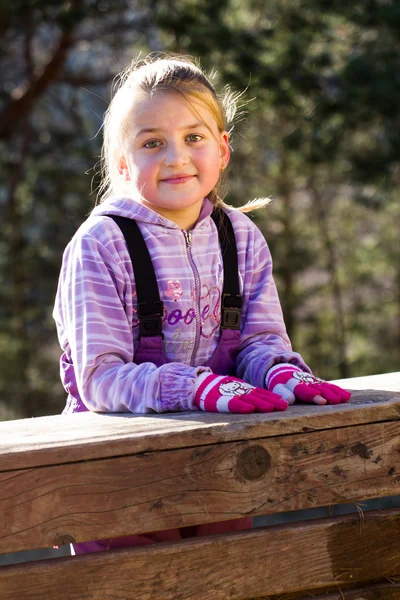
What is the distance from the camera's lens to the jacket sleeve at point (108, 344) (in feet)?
7.55

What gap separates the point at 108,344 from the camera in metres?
2.37

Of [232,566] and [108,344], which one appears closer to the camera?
[232,566]

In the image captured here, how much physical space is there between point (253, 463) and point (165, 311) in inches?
22.6

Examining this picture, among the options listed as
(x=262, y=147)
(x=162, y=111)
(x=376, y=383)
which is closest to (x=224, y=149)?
(x=162, y=111)

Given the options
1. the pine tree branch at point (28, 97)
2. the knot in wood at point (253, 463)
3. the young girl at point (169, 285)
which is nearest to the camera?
the knot in wood at point (253, 463)

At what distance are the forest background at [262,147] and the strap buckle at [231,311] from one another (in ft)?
5.44

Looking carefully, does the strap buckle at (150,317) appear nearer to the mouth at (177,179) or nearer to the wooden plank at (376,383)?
the mouth at (177,179)

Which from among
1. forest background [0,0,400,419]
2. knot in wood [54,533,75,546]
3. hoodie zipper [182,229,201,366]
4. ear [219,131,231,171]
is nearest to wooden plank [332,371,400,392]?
hoodie zipper [182,229,201,366]

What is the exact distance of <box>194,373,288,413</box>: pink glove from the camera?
7.23 feet

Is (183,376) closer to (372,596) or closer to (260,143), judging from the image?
(372,596)

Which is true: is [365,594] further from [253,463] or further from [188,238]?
[188,238]

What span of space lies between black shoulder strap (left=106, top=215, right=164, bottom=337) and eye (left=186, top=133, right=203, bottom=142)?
31 cm

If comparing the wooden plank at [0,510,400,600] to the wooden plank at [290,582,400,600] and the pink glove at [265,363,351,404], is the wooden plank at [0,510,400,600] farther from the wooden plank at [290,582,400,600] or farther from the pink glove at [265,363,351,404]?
the pink glove at [265,363,351,404]

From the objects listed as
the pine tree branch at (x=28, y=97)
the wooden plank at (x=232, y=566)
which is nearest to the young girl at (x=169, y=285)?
the wooden plank at (x=232, y=566)
